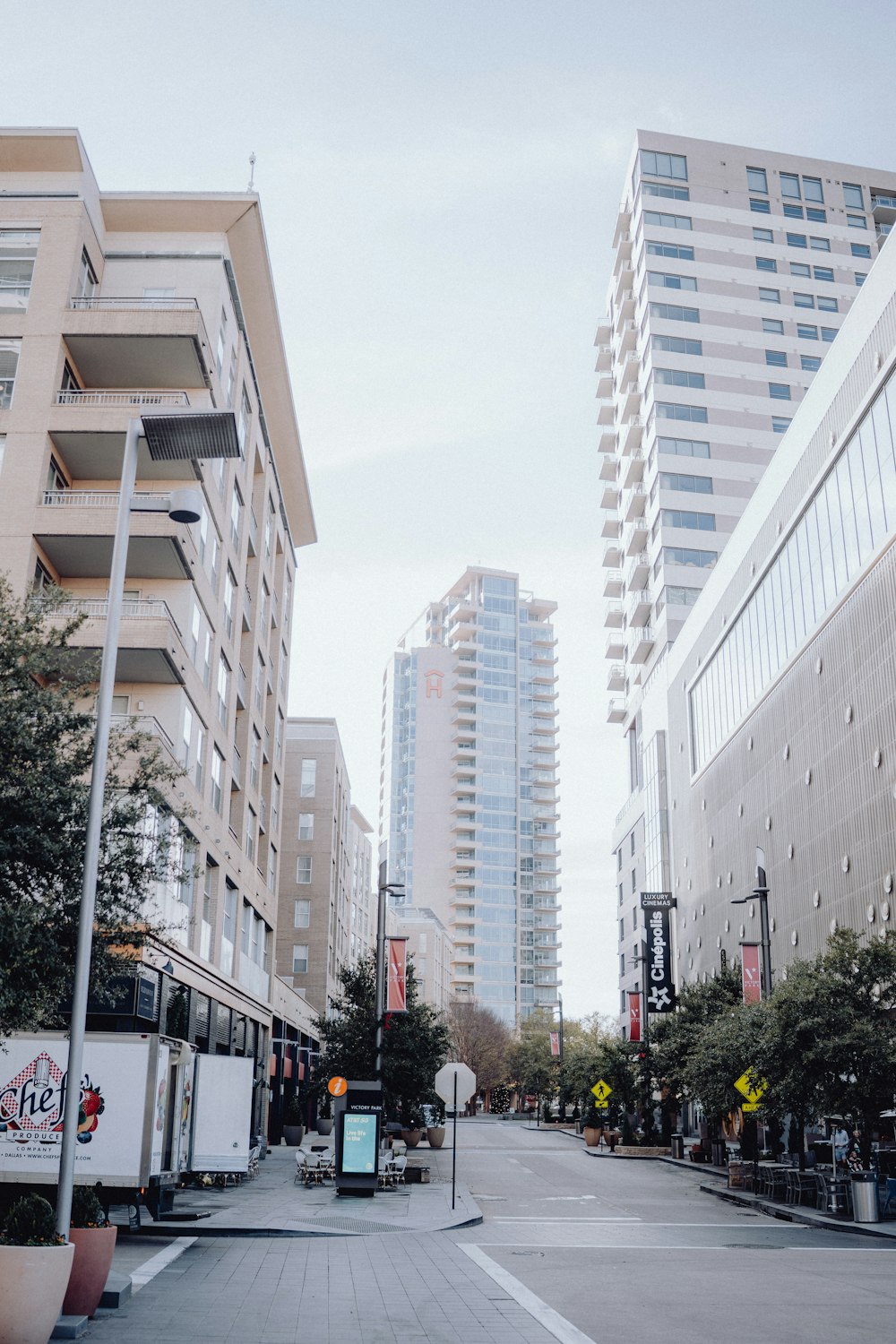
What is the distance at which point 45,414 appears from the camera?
31.1 metres

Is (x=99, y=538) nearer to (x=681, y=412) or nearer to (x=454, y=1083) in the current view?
(x=454, y=1083)

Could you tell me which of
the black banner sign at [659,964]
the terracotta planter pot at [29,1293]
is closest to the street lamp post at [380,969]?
the terracotta planter pot at [29,1293]

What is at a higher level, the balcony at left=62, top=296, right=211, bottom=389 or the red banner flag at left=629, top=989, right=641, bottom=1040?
the balcony at left=62, top=296, right=211, bottom=389

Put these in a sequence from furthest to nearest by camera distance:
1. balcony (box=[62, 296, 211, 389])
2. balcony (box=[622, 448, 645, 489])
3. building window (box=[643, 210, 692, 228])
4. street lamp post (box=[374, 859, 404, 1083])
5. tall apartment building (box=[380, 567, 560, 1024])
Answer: tall apartment building (box=[380, 567, 560, 1024])
building window (box=[643, 210, 692, 228])
balcony (box=[622, 448, 645, 489])
street lamp post (box=[374, 859, 404, 1083])
balcony (box=[62, 296, 211, 389])

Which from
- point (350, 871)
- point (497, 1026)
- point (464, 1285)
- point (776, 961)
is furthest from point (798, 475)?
point (497, 1026)

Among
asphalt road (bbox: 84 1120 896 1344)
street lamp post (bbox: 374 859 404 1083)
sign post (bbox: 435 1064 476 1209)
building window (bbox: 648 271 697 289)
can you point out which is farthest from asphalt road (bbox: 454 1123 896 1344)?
building window (bbox: 648 271 697 289)

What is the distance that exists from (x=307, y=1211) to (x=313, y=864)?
5498 cm

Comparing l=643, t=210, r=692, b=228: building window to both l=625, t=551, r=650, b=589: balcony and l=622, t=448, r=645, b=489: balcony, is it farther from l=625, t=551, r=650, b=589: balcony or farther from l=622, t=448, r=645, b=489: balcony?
l=625, t=551, r=650, b=589: balcony

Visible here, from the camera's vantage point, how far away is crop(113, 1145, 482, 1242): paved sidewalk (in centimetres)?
2058

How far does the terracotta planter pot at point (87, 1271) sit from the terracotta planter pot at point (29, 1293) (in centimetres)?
176

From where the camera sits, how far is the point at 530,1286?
1527 centimetres

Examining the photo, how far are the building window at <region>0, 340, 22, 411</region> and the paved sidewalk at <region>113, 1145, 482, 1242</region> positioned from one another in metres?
19.6

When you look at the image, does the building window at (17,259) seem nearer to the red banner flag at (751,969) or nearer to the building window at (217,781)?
the building window at (217,781)

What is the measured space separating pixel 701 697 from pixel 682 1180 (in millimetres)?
27800
